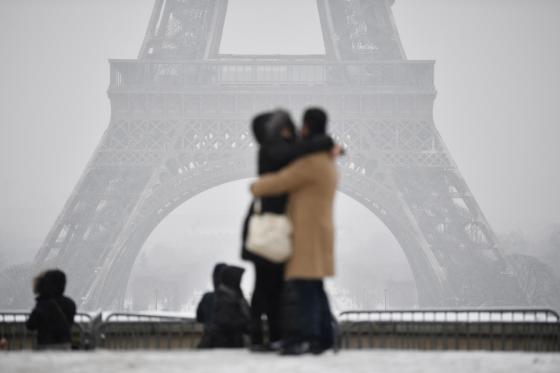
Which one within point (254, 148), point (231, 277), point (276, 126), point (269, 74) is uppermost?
point (269, 74)

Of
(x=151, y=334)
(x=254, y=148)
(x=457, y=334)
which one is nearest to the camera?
(x=457, y=334)

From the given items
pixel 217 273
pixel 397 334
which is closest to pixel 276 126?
pixel 217 273

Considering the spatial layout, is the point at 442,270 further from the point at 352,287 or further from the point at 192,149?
the point at 352,287

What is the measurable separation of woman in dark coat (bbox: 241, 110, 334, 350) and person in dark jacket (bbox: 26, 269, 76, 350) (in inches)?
73.2

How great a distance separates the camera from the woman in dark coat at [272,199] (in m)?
5.55

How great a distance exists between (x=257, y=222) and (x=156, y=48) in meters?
27.6

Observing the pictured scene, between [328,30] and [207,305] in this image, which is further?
[328,30]

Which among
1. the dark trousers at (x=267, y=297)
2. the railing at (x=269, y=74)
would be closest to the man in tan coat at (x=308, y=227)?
the dark trousers at (x=267, y=297)

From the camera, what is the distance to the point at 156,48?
32406 mm

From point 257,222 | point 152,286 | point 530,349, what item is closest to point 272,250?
point 257,222

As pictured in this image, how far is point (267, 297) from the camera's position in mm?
5887

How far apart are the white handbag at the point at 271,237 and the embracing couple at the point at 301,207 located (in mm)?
51

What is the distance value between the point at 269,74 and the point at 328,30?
11.2 ft

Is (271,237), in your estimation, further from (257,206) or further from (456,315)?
(456,315)
